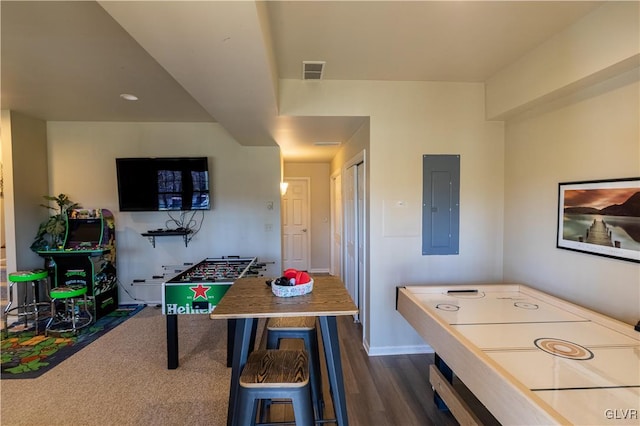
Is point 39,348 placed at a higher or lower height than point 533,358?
lower

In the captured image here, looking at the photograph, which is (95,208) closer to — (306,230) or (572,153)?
(306,230)

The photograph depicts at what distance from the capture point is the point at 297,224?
653 centimetres

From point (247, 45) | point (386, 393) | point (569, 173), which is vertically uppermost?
point (247, 45)

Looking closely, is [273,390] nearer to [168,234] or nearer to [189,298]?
[189,298]

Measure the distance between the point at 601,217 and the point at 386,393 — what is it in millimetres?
1941

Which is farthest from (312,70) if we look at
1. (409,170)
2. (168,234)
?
(168,234)

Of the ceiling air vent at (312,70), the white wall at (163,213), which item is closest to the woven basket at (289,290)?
the ceiling air vent at (312,70)

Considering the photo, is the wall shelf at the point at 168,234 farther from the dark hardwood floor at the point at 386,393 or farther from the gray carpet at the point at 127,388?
the dark hardwood floor at the point at 386,393

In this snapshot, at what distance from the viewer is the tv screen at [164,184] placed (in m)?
4.05

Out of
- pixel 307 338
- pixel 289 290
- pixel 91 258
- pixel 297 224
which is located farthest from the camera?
pixel 297 224

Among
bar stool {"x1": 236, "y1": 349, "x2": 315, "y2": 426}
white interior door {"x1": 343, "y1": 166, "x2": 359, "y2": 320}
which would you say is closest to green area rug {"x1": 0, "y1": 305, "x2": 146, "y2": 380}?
bar stool {"x1": 236, "y1": 349, "x2": 315, "y2": 426}

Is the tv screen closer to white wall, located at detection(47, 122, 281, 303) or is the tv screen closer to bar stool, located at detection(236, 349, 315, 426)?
white wall, located at detection(47, 122, 281, 303)

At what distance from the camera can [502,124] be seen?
2938mm

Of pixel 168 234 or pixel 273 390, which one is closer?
pixel 273 390
